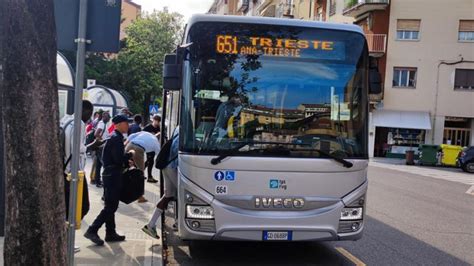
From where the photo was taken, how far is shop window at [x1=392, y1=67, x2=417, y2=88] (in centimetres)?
3681

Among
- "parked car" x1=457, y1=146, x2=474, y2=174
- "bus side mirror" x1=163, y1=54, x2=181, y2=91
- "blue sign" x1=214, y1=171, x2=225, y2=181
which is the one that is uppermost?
"bus side mirror" x1=163, y1=54, x2=181, y2=91

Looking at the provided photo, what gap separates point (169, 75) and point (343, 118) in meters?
2.10

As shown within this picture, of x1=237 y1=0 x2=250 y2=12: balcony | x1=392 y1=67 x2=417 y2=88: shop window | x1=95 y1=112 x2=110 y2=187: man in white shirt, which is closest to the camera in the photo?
x1=95 y1=112 x2=110 y2=187: man in white shirt

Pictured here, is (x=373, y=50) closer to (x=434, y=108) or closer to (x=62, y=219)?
(x=434, y=108)

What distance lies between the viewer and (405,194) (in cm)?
1512

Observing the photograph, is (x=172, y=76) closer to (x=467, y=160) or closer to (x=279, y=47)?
(x=279, y=47)

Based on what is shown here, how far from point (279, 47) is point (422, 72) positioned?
3259cm

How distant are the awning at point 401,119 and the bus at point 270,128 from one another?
31.0 meters

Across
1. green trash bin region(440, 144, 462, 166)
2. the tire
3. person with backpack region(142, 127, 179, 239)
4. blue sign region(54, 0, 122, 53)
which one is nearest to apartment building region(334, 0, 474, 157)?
green trash bin region(440, 144, 462, 166)

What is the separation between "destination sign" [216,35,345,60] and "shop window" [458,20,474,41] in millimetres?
33342

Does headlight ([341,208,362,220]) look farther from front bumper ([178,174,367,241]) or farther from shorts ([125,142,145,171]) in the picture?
shorts ([125,142,145,171])

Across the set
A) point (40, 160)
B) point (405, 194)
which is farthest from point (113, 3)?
point (405, 194)

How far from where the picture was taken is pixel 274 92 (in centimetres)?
628

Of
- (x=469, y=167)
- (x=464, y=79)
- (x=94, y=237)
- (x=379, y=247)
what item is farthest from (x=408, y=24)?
(x=94, y=237)
